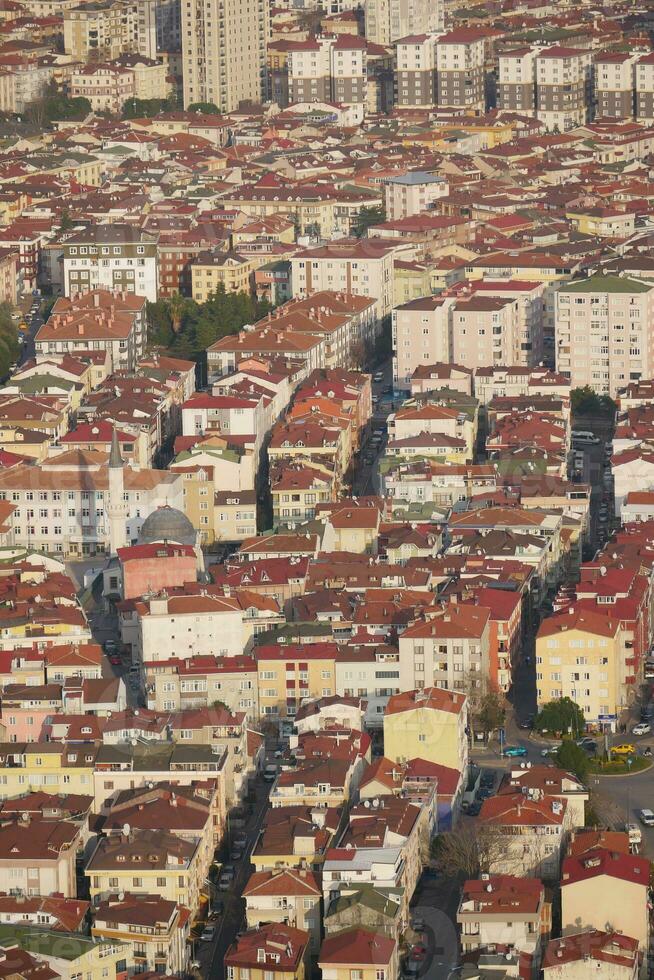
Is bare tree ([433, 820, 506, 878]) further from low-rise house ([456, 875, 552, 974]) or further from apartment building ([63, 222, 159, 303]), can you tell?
apartment building ([63, 222, 159, 303])

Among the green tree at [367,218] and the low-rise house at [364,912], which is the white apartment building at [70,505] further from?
the green tree at [367,218]

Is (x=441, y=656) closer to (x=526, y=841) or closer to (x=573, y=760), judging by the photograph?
(x=573, y=760)

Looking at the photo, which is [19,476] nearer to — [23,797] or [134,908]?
[23,797]

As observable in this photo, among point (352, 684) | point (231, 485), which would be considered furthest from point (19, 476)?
point (352, 684)

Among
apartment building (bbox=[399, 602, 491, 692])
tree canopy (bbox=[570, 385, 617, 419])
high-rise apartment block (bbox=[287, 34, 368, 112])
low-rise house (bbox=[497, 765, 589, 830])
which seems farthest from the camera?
high-rise apartment block (bbox=[287, 34, 368, 112])

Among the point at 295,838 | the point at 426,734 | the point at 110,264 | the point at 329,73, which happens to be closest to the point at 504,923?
the point at 295,838

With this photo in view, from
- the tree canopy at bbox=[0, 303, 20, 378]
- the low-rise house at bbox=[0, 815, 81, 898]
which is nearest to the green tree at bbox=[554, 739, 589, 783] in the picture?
the low-rise house at bbox=[0, 815, 81, 898]

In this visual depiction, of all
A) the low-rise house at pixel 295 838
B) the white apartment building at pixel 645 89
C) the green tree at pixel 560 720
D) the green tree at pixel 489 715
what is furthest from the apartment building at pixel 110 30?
the low-rise house at pixel 295 838
